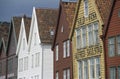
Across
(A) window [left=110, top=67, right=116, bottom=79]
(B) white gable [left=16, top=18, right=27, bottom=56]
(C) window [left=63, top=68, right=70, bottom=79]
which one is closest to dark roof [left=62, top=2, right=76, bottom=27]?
(C) window [left=63, top=68, right=70, bottom=79]

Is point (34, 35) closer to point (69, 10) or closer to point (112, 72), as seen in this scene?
point (69, 10)

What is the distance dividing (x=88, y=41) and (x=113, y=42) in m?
5.74

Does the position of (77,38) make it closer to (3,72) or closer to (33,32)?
(33,32)

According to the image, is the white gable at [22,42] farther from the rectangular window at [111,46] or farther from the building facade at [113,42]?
the rectangular window at [111,46]

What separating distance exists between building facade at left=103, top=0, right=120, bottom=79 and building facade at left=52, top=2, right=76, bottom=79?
30.2ft

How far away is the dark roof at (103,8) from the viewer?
48.0 m

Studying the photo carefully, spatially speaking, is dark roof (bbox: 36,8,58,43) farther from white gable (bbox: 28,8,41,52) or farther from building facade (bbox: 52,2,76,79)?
building facade (bbox: 52,2,76,79)

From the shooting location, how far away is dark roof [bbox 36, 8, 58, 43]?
214ft

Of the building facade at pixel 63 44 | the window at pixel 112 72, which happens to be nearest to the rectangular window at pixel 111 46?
the window at pixel 112 72

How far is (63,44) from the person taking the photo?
57.9m

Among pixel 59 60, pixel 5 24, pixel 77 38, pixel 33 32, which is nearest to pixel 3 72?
pixel 5 24

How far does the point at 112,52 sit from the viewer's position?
149ft

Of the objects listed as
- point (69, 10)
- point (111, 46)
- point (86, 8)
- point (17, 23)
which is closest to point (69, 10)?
point (69, 10)

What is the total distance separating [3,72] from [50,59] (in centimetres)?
2516
